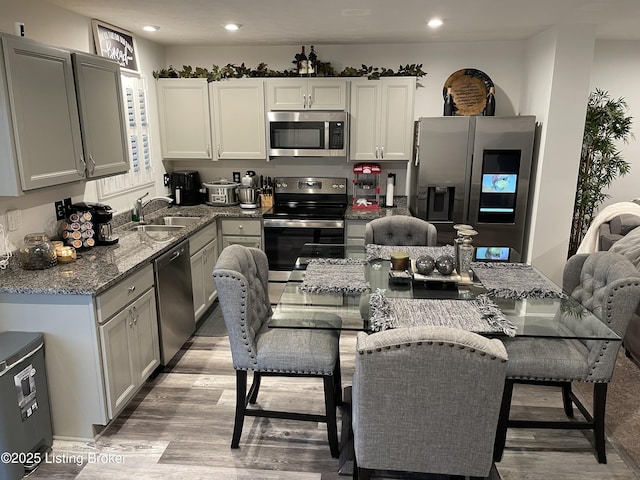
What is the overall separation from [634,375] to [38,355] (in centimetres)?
369

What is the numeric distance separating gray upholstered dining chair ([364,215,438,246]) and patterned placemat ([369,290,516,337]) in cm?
111

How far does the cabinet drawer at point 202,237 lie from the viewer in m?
3.70

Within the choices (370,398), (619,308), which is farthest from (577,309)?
Answer: (370,398)

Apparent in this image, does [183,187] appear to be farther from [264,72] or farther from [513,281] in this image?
[513,281]

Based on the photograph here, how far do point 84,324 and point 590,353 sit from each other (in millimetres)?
2478

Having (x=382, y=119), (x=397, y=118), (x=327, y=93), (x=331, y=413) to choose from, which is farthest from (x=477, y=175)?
(x=331, y=413)

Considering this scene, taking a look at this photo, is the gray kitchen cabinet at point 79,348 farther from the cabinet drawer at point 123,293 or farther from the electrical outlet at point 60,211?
the electrical outlet at point 60,211

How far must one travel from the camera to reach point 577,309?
223cm

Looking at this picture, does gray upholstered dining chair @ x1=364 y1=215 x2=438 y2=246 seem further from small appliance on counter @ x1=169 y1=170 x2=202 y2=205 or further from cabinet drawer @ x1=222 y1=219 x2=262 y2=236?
small appliance on counter @ x1=169 y1=170 x2=202 y2=205

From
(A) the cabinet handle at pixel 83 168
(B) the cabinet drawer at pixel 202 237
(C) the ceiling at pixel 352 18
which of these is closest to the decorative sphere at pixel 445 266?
(C) the ceiling at pixel 352 18

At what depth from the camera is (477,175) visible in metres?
4.14

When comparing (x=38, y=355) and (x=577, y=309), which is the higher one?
(x=577, y=309)

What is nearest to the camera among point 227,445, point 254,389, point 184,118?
point 227,445

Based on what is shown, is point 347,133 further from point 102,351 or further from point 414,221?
point 102,351
